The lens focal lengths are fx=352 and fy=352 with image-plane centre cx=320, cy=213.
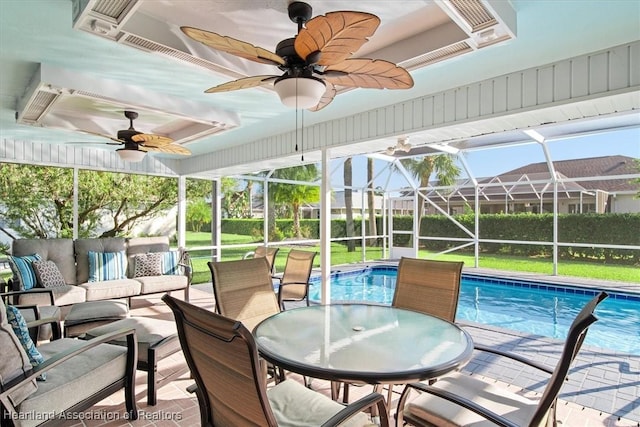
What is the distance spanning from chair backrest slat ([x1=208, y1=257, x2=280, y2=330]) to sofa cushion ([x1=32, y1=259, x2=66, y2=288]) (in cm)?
327

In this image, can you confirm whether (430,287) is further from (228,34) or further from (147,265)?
(147,265)

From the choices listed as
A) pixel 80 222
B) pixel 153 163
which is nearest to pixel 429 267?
pixel 153 163

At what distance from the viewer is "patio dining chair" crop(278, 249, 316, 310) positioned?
189 inches

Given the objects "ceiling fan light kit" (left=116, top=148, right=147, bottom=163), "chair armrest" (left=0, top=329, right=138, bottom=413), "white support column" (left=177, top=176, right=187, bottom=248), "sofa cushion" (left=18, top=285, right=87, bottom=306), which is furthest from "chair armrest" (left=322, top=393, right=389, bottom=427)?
"white support column" (left=177, top=176, right=187, bottom=248)

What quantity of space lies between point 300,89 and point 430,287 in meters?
1.85

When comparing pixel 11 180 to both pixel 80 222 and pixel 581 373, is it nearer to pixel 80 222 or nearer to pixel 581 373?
pixel 80 222

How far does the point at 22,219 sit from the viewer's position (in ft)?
23.0

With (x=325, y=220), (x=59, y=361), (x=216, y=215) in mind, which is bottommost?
(x=59, y=361)

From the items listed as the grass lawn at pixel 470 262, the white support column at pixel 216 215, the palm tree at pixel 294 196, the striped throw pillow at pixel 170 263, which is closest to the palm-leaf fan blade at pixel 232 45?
the striped throw pillow at pixel 170 263

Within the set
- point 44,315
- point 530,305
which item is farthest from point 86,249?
point 530,305

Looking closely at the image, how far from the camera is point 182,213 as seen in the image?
8.31 m

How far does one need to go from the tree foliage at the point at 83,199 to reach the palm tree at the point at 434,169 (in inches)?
257

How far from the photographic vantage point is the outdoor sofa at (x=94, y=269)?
442cm

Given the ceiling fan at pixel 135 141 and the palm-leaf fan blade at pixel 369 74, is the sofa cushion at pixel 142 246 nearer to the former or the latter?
the ceiling fan at pixel 135 141
